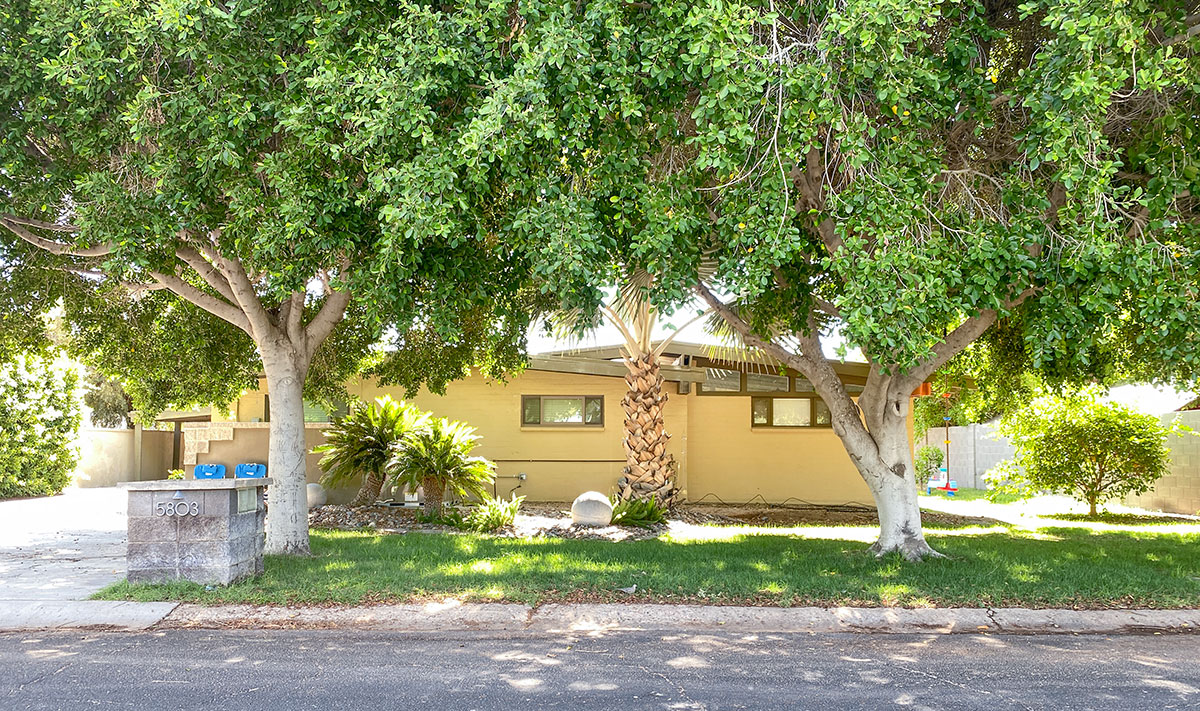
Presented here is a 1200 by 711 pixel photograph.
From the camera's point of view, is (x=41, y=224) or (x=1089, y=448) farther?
(x=1089, y=448)

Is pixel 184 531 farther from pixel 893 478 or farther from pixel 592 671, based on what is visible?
pixel 893 478

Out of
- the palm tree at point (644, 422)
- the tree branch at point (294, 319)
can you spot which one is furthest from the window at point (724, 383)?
the tree branch at point (294, 319)

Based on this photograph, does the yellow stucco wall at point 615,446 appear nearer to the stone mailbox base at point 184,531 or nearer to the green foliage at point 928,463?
the stone mailbox base at point 184,531

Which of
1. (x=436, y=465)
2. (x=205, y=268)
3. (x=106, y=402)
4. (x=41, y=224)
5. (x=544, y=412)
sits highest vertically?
(x=41, y=224)

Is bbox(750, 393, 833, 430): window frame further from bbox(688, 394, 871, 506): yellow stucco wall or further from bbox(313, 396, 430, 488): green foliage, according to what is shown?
bbox(313, 396, 430, 488): green foliage

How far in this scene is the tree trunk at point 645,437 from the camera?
15070 millimetres

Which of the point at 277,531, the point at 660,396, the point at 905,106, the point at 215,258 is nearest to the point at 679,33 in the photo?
the point at 905,106

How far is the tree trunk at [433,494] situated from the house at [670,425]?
3.84 meters

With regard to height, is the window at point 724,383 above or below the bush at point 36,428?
above

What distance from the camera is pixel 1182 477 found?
18.2 m

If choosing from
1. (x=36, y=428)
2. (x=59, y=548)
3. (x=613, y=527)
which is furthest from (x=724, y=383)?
(x=36, y=428)

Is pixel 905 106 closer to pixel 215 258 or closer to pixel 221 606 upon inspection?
pixel 221 606

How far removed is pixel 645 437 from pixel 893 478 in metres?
5.71

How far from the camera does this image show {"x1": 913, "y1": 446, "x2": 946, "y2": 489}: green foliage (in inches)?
1219
